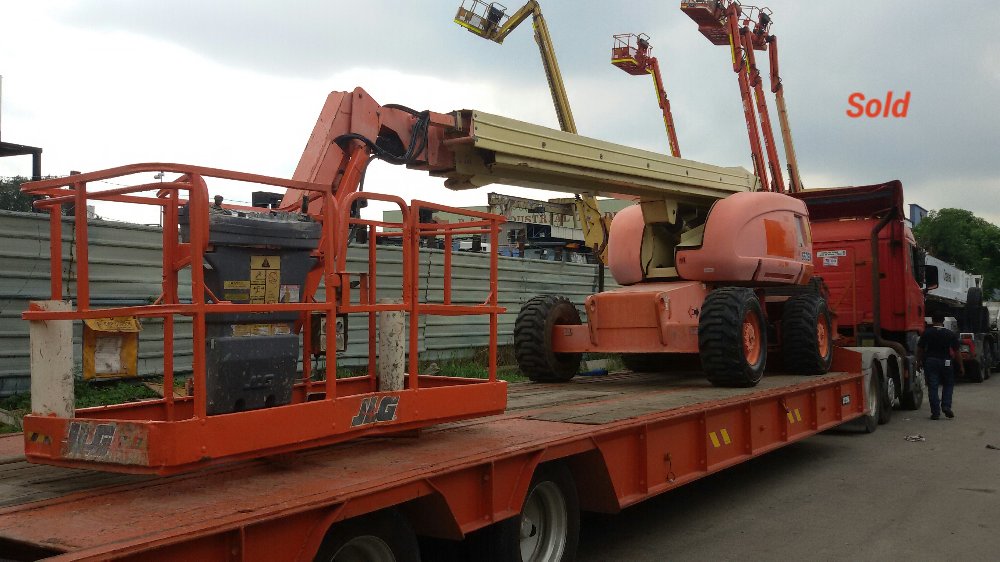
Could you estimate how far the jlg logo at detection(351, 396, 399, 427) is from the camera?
4.41m

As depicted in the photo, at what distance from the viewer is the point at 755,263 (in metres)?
9.59

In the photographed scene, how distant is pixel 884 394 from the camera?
12.1 meters

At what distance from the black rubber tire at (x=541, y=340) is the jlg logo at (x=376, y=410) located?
15.3ft

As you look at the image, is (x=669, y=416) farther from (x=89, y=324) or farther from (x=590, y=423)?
(x=89, y=324)

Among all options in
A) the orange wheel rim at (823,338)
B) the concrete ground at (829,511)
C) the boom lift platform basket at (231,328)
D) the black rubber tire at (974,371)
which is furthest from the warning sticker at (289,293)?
the black rubber tire at (974,371)

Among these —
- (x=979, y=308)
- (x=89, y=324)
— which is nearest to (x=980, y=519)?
(x=89, y=324)

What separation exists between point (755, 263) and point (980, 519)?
361cm

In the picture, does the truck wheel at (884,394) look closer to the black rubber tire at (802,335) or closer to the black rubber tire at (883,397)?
the black rubber tire at (883,397)

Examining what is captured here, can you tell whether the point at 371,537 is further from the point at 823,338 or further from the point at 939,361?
the point at 939,361

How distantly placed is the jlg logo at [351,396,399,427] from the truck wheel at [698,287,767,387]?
15.1ft

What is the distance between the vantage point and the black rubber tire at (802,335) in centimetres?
998

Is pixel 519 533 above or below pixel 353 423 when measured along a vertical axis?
below

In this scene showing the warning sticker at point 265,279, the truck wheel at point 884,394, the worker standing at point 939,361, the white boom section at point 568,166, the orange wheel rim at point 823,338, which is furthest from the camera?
the worker standing at point 939,361

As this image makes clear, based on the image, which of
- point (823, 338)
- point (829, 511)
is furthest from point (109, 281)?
point (823, 338)
